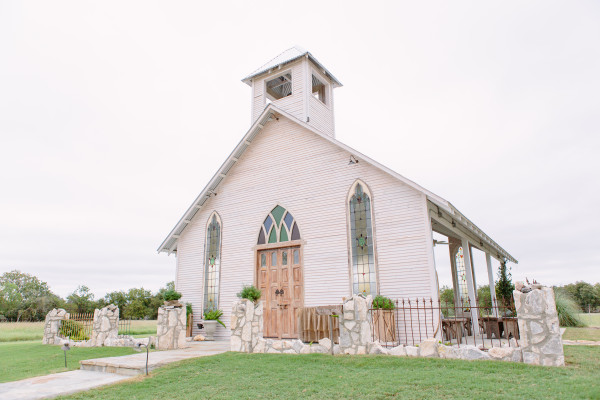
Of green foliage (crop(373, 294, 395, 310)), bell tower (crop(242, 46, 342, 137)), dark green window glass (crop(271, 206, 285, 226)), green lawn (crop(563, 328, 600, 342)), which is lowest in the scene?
green lawn (crop(563, 328, 600, 342))

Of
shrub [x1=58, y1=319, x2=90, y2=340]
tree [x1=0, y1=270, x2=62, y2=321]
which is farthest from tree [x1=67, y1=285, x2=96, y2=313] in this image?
shrub [x1=58, y1=319, x2=90, y2=340]

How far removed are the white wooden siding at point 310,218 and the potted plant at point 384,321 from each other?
20.1 inches

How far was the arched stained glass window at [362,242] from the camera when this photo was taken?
1148 centimetres

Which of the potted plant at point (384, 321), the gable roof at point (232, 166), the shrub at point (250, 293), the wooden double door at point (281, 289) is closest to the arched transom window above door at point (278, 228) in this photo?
the wooden double door at point (281, 289)

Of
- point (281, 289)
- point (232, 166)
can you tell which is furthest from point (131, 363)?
point (232, 166)

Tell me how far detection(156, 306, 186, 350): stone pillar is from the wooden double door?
2885 mm

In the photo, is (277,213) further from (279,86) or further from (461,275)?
(461,275)

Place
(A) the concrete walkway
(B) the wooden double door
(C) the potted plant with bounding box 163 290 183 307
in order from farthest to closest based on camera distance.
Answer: (C) the potted plant with bounding box 163 290 183 307 < (B) the wooden double door < (A) the concrete walkway

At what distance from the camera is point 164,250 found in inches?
625

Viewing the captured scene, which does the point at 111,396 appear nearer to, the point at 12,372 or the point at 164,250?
the point at 12,372

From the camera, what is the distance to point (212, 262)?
579 inches

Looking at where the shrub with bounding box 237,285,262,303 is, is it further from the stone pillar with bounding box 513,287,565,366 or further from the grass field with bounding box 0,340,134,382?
the stone pillar with bounding box 513,287,565,366

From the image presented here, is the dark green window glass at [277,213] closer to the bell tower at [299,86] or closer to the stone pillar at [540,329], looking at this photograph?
the bell tower at [299,86]

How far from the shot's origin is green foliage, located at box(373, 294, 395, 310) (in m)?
10.5
